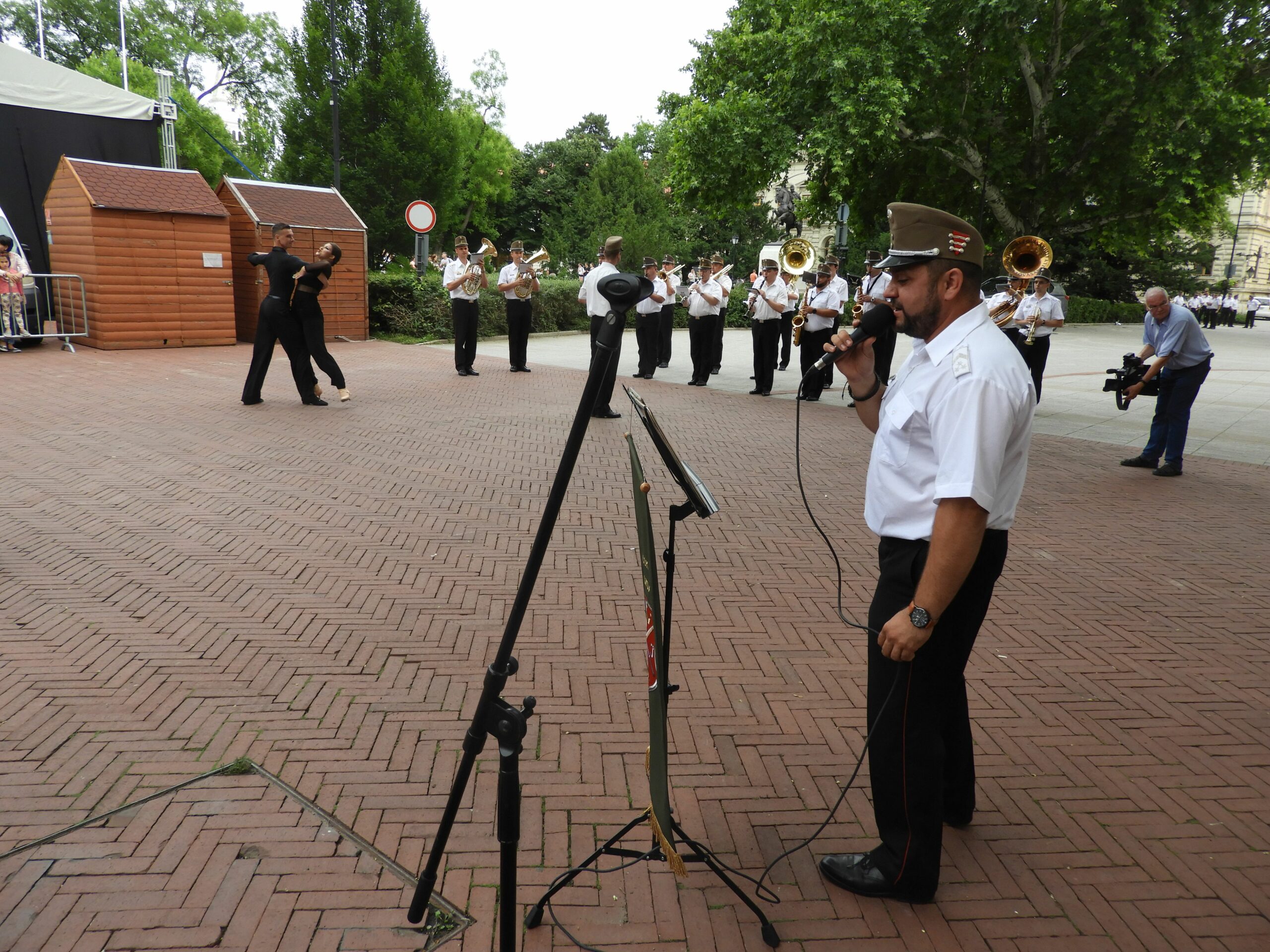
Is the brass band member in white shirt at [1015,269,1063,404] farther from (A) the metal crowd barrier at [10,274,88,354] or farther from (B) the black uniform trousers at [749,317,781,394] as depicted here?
(A) the metal crowd barrier at [10,274,88,354]

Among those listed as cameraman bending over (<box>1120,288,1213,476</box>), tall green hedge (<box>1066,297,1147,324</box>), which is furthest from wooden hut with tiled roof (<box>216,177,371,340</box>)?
tall green hedge (<box>1066,297,1147,324</box>)

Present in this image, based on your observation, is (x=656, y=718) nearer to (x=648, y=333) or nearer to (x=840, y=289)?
(x=840, y=289)

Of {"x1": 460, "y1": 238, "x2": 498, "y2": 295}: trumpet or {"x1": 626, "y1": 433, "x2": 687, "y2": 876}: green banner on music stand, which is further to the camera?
{"x1": 460, "y1": 238, "x2": 498, "y2": 295}: trumpet

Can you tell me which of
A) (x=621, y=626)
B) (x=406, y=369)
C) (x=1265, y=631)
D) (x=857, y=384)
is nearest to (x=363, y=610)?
(x=621, y=626)

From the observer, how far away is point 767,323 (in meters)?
13.6

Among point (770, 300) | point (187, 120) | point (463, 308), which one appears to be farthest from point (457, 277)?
point (187, 120)

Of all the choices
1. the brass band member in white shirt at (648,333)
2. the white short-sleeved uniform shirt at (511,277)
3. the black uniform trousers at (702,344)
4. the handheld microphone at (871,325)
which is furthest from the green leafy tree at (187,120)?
the handheld microphone at (871,325)

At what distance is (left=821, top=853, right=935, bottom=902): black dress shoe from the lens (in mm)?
2686

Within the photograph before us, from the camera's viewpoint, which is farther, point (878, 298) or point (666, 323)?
point (666, 323)

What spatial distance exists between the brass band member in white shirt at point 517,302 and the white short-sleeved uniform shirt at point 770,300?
3.58 metres

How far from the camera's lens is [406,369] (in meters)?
15.4

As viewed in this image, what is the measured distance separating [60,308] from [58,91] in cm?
518

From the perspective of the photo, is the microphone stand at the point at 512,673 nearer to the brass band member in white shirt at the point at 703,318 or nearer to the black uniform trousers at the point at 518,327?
the brass band member in white shirt at the point at 703,318

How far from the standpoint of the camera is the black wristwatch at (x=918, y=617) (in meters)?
A: 2.32
